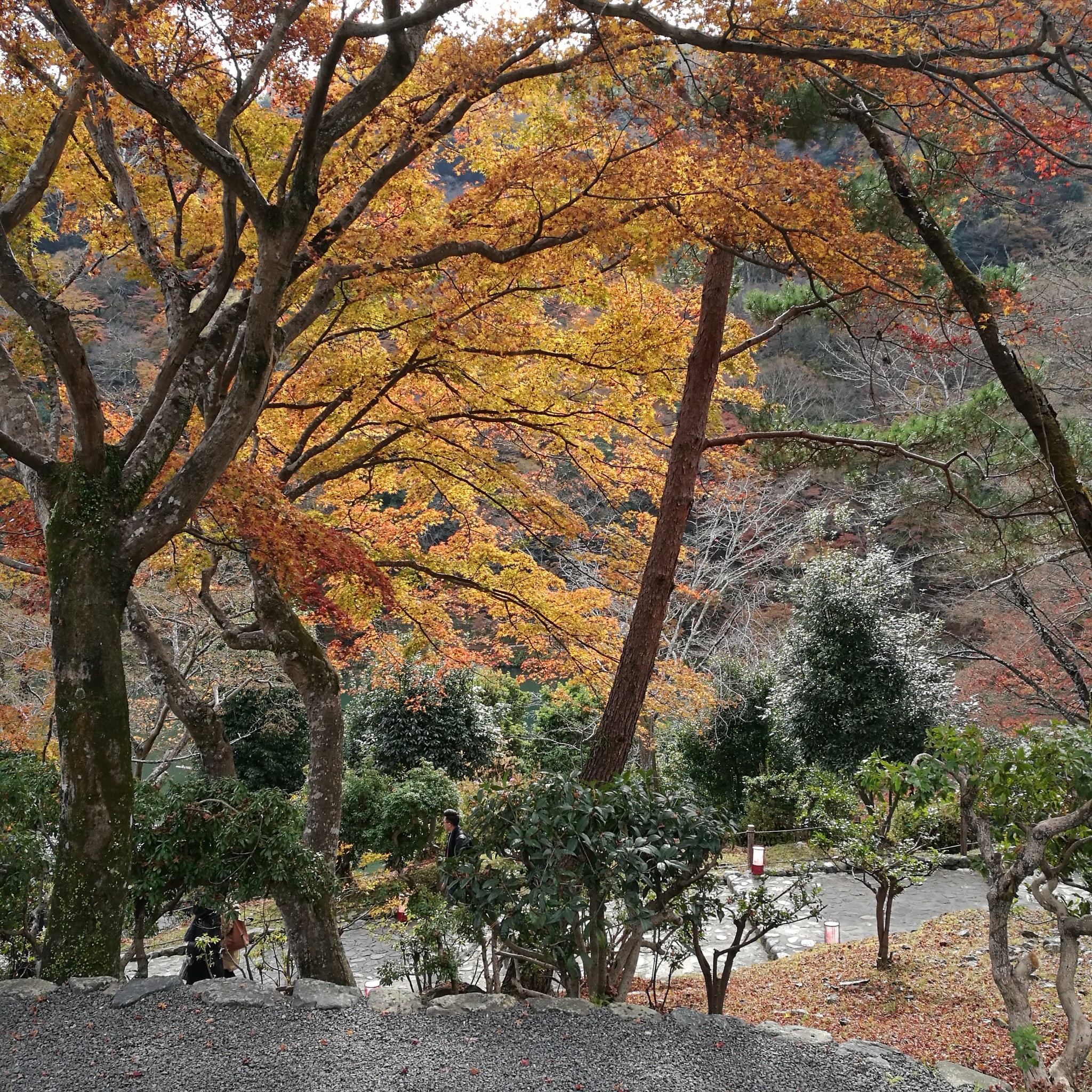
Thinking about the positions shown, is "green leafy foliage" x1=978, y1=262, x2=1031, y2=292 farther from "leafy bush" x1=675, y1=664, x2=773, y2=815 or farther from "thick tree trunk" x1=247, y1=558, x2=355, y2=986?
"thick tree trunk" x1=247, y1=558, x2=355, y2=986

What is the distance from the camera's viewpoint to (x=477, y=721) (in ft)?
36.7

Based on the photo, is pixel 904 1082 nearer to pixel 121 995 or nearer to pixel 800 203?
pixel 121 995

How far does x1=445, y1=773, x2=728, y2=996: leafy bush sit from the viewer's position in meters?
3.34

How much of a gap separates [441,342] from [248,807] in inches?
120

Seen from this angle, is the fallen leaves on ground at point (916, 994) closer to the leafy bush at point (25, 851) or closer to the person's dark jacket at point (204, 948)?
the person's dark jacket at point (204, 948)

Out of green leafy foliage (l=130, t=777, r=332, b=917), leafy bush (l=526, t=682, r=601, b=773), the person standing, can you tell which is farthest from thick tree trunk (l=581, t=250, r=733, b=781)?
leafy bush (l=526, t=682, r=601, b=773)

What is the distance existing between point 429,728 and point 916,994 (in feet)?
23.2

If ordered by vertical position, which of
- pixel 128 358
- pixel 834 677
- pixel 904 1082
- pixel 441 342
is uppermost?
pixel 128 358

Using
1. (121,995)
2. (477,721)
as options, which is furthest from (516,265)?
(477,721)

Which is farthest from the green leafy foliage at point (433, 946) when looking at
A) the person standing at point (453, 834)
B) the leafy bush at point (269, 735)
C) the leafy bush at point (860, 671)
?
the leafy bush at point (269, 735)

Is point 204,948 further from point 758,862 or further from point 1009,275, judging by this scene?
point 1009,275

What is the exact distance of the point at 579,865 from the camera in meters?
3.44

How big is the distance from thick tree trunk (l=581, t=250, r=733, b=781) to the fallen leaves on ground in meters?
1.60

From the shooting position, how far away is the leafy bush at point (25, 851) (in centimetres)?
358
